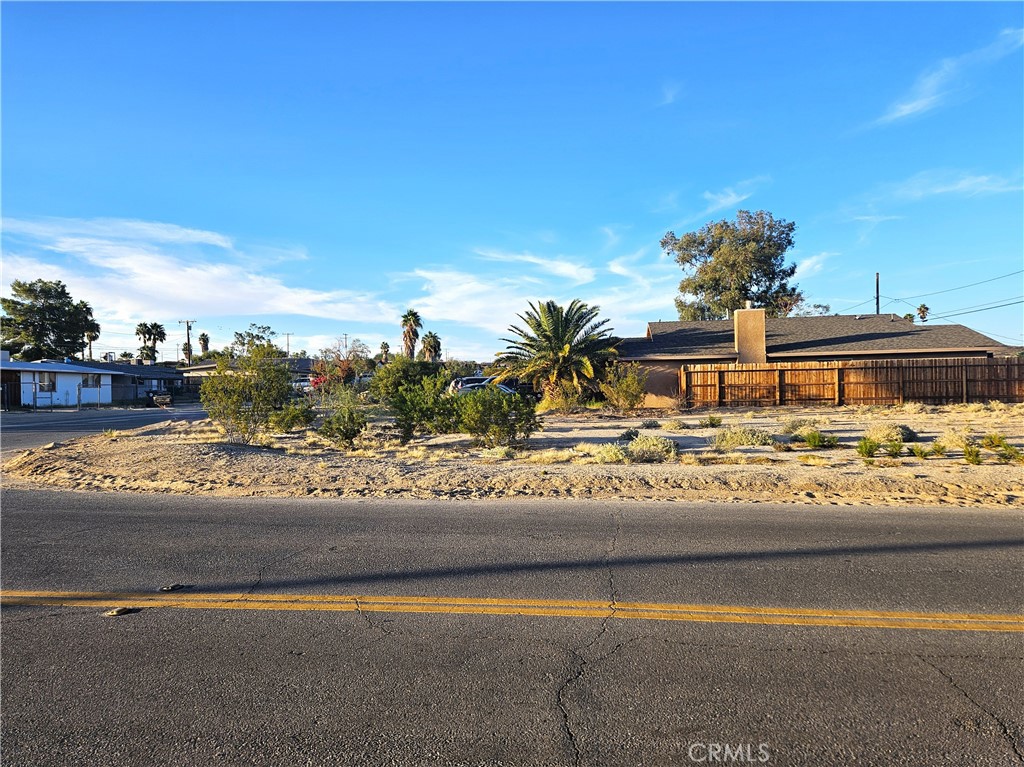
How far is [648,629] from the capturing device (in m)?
4.48

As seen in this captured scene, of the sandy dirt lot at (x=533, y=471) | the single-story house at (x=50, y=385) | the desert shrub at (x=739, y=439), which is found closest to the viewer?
the sandy dirt lot at (x=533, y=471)

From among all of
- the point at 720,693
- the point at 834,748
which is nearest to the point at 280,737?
the point at 720,693

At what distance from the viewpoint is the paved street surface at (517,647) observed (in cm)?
318

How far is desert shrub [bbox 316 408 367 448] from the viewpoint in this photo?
56.1ft

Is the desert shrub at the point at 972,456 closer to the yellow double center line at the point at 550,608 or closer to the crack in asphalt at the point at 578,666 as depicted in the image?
the yellow double center line at the point at 550,608

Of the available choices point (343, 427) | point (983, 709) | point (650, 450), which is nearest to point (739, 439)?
point (650, 450)

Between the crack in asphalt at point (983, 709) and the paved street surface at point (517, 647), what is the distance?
0.01 meters

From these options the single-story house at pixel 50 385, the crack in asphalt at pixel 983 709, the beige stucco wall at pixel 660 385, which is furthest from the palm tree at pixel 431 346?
the crack in asphalt at pixel 983 709

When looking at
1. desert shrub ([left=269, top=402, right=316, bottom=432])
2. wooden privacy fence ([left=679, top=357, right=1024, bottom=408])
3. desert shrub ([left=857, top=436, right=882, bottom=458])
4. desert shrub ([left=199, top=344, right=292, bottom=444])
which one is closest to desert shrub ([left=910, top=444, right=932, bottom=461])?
desert shrub ([left=857, top=436, right=882, bottom=458])

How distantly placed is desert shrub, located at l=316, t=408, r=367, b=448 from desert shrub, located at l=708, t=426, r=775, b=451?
964cm

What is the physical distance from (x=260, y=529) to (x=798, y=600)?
19.8ft

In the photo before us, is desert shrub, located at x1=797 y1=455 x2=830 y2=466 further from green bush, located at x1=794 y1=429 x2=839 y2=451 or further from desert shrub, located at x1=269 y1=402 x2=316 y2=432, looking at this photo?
desert shrub, located at x1=269 y1=402 x2=316 y2=432

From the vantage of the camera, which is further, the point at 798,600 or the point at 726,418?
the point at 726,418

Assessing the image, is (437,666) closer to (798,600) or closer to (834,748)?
(834,748)
